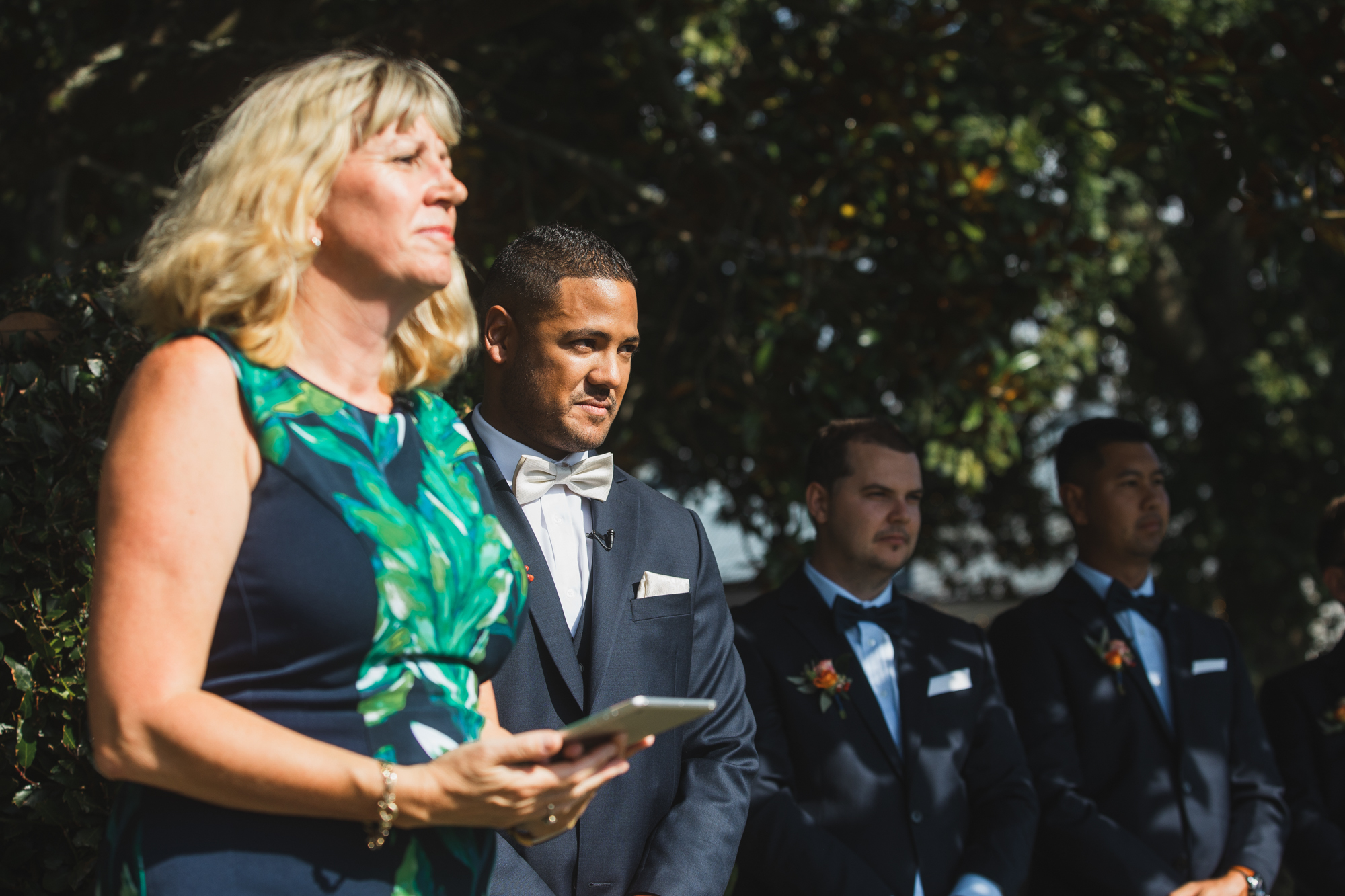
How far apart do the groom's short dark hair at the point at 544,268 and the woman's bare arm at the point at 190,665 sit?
135cm

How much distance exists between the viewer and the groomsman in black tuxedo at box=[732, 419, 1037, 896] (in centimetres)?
327

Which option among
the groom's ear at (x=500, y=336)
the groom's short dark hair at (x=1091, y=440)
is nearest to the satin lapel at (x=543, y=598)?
the groom's ear at (x=500, y=336)

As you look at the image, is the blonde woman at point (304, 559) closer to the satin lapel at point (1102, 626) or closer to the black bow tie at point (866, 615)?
the black bow tie at point (866, 615)

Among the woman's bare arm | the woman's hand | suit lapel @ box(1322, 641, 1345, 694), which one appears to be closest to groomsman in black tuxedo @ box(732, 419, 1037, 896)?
suit lapel @ box(1322, 641, 1345, 694)

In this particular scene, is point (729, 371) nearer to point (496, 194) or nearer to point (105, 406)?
point (496, 194)

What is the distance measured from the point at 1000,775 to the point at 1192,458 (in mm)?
6374

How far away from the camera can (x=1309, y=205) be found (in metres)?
4.21

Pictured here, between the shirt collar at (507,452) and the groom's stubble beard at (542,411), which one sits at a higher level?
the groom's stubble beard at (542,411)

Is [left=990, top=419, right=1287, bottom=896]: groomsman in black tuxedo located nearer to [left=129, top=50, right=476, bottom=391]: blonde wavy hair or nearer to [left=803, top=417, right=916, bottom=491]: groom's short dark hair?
[left=803, top=417, right=916, bottom=491]: groom's short dark hair

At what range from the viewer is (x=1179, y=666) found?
157 inches

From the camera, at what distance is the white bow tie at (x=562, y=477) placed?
2.67 meters

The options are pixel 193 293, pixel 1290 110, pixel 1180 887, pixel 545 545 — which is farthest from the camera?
pixel 1290 110

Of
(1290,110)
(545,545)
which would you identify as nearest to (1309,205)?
(1290,110)

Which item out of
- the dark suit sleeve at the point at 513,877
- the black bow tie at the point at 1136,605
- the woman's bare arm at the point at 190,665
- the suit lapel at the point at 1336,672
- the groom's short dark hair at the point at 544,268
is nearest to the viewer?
the woman's bare arm at the point at 190,665
